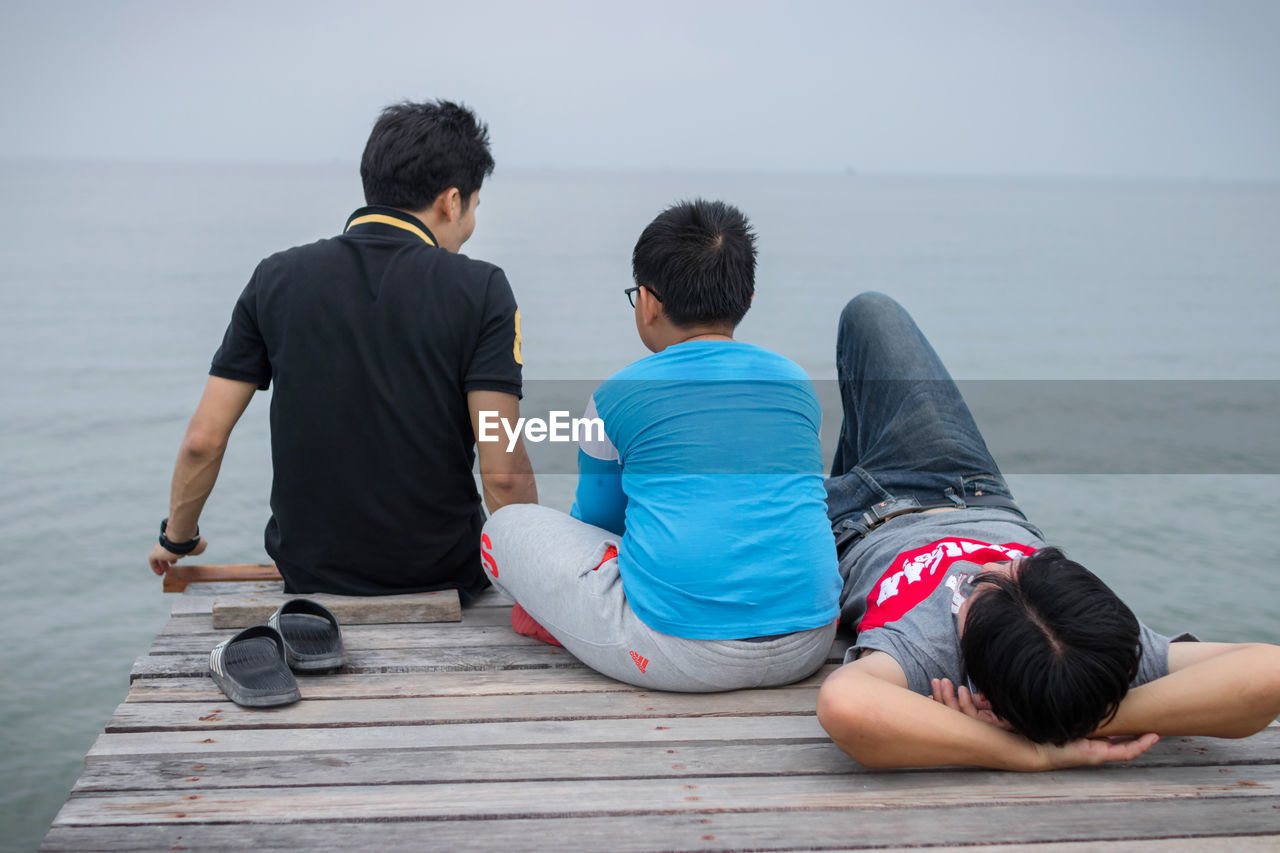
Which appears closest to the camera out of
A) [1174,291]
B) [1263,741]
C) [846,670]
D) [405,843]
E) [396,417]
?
[405,843]

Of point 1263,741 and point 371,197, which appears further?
point 371,197

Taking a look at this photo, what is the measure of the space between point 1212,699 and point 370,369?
2.06 meters

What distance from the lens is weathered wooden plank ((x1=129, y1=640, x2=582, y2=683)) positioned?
2596 millimetres

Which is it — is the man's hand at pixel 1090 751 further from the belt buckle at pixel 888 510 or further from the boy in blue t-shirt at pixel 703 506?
the belt buckle at pixel 888 510

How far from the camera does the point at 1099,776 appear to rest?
86.6 inches

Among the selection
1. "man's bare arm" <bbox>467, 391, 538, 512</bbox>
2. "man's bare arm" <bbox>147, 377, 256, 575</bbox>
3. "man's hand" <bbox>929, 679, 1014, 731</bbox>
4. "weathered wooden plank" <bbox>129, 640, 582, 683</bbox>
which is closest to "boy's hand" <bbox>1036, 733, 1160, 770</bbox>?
"man's hand" <bbox>929, 679, 1014, 731</bbox>

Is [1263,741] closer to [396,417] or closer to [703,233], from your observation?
[703,233]

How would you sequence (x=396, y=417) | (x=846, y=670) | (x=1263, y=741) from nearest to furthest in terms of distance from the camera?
(x=846, y=670) → (x=1263, y=741) → (x=396, y=417)

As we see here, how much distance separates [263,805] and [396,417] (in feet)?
3.62

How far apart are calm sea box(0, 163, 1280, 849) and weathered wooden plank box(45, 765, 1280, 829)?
2.73m

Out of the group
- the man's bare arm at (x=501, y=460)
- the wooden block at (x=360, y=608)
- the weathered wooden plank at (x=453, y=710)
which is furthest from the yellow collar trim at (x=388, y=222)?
the weathered wooden plank at (x=453, y=710)

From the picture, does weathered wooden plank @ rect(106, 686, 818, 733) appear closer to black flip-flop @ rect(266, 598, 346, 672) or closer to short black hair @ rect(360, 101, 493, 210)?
black flip-flop @ rect(266, 598, 346, 672)

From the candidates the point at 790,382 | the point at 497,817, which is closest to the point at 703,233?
the point at 790,382

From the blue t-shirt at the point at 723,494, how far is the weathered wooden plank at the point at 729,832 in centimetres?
51
